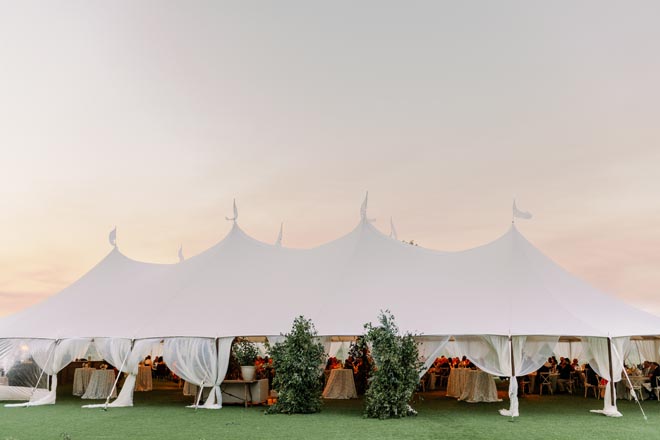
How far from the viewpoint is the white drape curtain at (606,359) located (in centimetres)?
1088

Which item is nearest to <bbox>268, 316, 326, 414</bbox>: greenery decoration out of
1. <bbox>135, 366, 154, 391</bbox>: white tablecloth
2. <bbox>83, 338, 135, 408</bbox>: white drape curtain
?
<bbox>83, 338, 135, 408</bbox>: white drape curtain

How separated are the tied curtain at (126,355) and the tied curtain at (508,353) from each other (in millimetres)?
6176

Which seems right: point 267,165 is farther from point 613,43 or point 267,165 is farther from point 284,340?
point 613,43

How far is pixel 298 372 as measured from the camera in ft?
37.0

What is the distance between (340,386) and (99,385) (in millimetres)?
5455

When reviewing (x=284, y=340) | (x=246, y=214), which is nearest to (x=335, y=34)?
(x=246, y=214)

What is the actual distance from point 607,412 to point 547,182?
6.11 meters

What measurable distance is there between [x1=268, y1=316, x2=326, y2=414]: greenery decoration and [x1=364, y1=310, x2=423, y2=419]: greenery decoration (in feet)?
3.46

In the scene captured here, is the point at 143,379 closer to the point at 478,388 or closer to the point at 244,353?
the point at 244,353

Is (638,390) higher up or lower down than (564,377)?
lower down

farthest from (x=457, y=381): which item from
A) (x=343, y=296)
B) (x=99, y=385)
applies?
(x=99, y=385)

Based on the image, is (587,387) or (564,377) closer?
(587,387)

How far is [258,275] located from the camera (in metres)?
13.9

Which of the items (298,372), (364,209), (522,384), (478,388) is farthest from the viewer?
(522,384)
